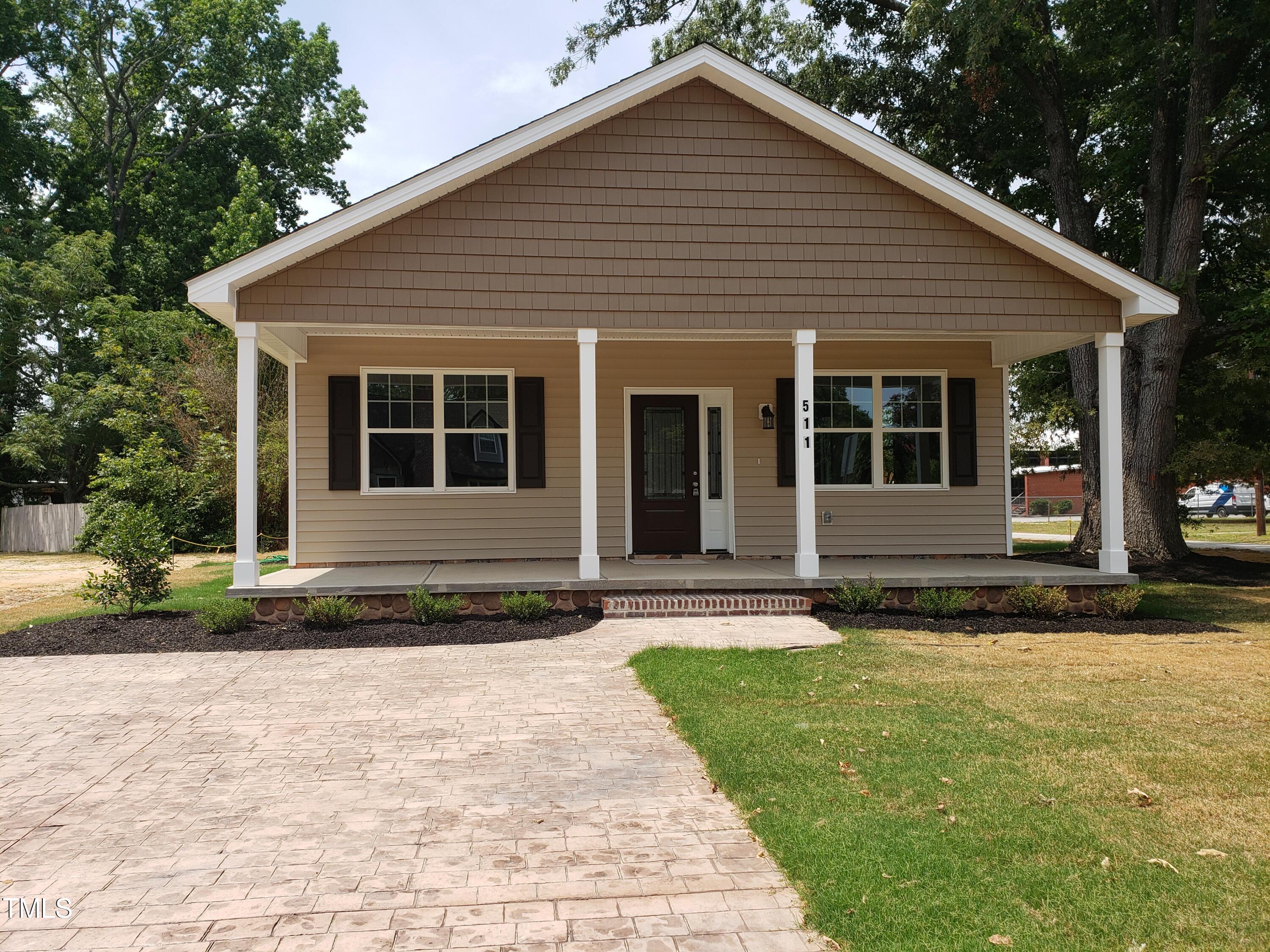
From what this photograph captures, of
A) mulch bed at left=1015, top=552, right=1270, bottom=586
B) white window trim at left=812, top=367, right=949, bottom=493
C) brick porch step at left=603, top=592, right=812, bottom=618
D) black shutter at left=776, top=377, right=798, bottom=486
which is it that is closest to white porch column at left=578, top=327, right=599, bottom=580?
brick porch step at left=603, top=592, right=812, bottom=618

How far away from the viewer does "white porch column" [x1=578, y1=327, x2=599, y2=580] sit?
855 centimetres

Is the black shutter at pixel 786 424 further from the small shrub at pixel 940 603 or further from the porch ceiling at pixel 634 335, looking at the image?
the small shrub at pixel 940 603

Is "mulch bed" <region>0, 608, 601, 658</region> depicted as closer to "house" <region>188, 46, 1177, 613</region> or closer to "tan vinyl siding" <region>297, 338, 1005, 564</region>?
"house" <region>188, 46, 1177, 613</region>

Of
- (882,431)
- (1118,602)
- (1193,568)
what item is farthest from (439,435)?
(1193,568)

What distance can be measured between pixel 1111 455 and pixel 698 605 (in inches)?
178

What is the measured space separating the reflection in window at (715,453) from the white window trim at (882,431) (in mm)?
1199

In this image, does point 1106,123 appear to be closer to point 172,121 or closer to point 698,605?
point 698,605

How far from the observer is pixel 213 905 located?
2.81 m

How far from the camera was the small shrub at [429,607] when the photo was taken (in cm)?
808

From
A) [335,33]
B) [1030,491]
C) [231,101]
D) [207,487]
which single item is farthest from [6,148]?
[1030,491]

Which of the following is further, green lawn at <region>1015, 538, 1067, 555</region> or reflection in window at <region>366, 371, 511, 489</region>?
green lawn at <region>1015, 538, 1067, 555</region>

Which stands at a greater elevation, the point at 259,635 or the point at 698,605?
the point at 698,605

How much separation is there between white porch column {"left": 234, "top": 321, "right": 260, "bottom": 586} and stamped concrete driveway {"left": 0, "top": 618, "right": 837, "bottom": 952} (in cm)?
210

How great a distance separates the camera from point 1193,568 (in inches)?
488
